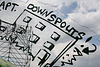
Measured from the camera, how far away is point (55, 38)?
11141 mm

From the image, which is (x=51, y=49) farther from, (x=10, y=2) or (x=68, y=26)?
(x=10, y=2)

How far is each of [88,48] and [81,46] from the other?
1.51 feet

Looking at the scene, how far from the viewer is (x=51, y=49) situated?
11.0 metres

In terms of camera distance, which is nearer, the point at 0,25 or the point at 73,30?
the point at 73,30

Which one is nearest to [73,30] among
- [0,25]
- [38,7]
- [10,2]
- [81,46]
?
[81,46]

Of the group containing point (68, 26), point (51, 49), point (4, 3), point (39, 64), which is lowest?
point (39, 64)

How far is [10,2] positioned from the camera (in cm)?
1112

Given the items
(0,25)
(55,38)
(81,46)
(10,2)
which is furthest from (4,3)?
(81,46)

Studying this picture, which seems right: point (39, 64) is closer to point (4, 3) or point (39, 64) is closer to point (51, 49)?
point (51, 49)

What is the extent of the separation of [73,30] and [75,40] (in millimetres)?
661

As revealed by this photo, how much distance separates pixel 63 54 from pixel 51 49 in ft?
2.76

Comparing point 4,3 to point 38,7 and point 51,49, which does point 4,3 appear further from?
point 51,49

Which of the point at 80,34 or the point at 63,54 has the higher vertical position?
the point at 80,34

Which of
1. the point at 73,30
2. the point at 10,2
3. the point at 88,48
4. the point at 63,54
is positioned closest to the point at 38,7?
the point at 10,2
